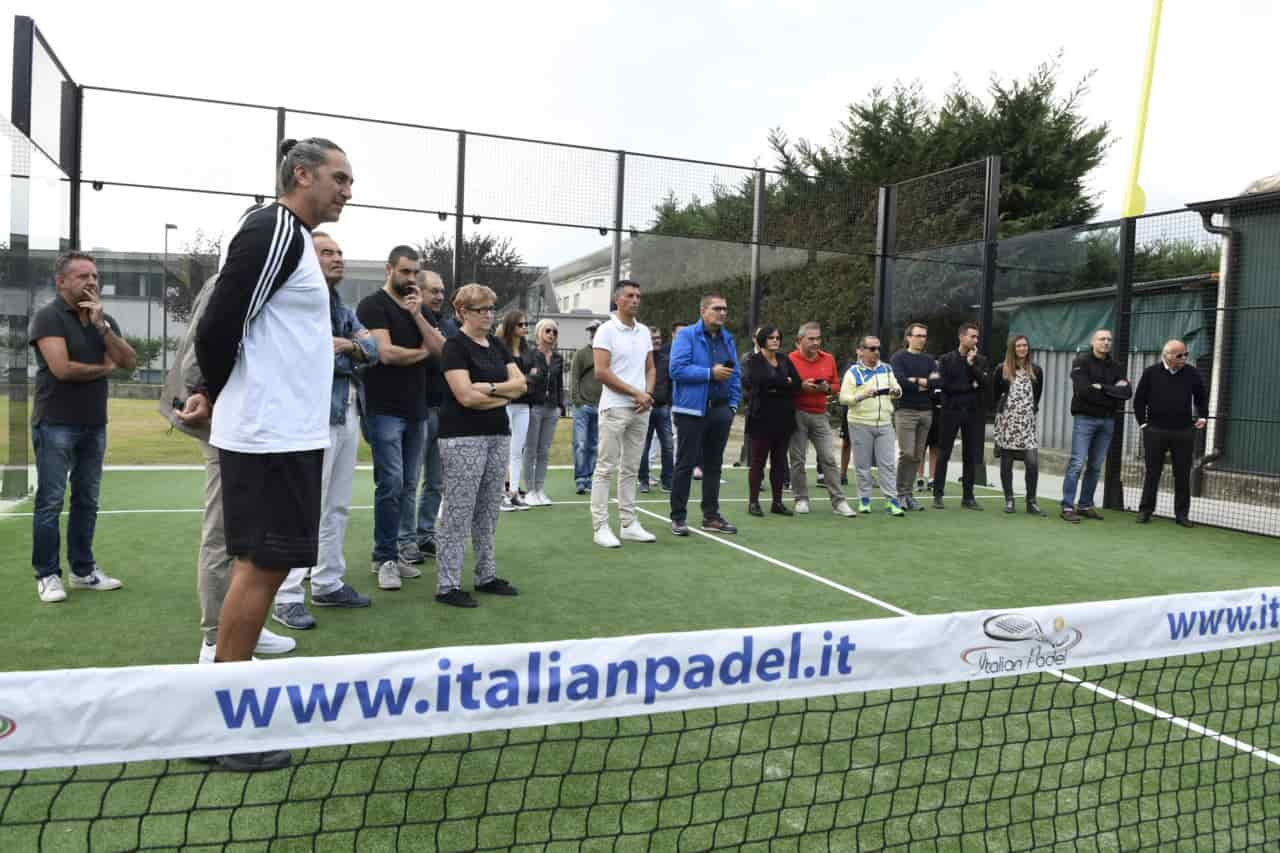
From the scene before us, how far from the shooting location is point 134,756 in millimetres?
1688

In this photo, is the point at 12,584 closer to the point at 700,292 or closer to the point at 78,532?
the point at 78,532

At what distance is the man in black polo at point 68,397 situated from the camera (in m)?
4.84

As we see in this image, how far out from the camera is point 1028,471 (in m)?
9.67

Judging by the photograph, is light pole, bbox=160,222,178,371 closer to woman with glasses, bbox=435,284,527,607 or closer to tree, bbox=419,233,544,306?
tree, bbox=419,233,544,306

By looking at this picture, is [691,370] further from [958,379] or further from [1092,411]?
[1092,411]

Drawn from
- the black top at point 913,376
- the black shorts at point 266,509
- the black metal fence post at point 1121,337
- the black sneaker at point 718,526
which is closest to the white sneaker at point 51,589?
the black shorts at point 266,509

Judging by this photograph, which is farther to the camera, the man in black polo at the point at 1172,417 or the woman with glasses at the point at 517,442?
the man in black polo at the point at 1172,417

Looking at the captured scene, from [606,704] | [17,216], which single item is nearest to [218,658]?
[606,704]

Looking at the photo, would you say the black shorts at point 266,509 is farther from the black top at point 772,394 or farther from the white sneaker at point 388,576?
the black top at point 772,394

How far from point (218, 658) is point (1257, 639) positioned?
317cm

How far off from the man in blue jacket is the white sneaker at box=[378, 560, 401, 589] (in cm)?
254

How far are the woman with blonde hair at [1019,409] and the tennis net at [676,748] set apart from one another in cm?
571

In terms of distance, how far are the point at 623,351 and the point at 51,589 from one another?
382 cm

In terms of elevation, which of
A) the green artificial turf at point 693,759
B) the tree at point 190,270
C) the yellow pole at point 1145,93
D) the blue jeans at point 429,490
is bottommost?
the green artificial turf at point 693,759
